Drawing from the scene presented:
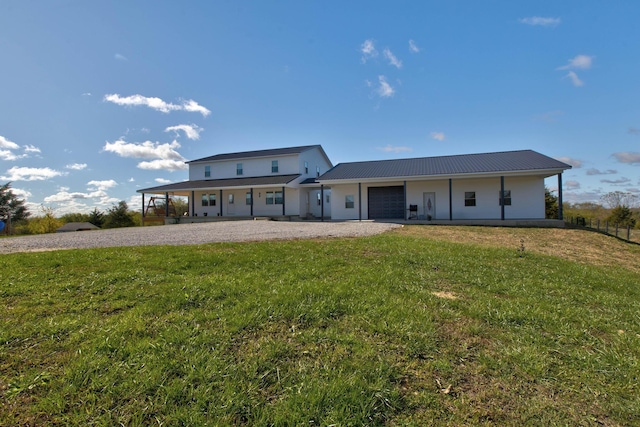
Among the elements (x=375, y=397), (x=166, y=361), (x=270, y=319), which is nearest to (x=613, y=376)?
(x=375, y=397)

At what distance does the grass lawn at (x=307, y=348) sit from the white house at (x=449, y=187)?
52.0 feet

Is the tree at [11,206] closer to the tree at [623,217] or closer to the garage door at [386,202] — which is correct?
the garage door at [386,202]

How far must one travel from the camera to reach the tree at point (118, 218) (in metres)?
36.1

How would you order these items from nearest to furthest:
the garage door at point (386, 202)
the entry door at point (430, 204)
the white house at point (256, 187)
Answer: the entry door at point (430, 204)
the garage door at point (386, 202)
the white house at point (256, 187)

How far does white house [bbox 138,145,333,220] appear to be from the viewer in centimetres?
2630

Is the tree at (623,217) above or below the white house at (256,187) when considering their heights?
below

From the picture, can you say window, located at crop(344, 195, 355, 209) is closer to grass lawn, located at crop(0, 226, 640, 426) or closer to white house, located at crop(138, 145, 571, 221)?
white house, located at crop(138, 145, 571, 221)

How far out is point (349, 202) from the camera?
2430 cm

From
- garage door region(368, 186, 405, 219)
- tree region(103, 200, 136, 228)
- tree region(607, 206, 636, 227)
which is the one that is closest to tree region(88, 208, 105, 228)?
tree region(103, 200, 136, 228)

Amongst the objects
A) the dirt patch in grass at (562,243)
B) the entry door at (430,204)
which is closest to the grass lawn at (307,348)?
the dirt patch in grass at (562,243)

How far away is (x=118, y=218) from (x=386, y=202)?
30791mm

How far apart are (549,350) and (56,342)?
15.8 ft

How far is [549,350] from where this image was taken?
3178mm

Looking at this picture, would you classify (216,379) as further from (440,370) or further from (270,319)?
(440,370)
